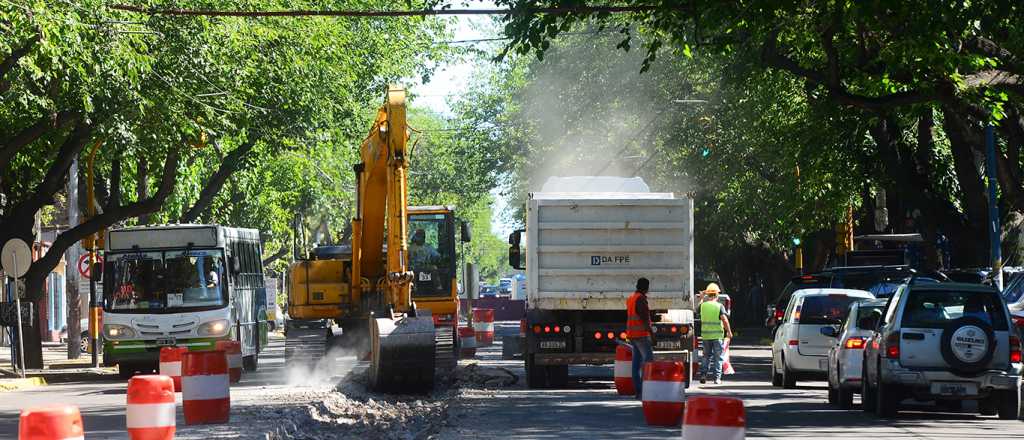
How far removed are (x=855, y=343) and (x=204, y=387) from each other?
27.8ft

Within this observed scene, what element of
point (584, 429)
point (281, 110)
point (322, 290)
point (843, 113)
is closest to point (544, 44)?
point (584, 429)

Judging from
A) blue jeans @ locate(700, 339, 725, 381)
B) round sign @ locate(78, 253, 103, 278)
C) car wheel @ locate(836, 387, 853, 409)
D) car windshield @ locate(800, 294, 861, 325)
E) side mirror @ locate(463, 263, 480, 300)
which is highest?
round sign @ locate(78, 253, 103, 278)

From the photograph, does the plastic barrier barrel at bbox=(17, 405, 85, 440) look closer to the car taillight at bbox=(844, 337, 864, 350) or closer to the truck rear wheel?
the car taillight at bbox=(844, 337, 864, 350)

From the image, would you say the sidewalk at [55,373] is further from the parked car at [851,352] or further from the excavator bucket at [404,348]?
the parked car at [851,352]

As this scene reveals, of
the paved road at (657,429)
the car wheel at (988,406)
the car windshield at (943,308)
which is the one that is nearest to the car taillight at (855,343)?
the paved road at (657,429)

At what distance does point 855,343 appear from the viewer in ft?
68.6

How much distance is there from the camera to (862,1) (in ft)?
60.4

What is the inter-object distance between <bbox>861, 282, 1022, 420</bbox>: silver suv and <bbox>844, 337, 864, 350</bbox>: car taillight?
7.18 ft

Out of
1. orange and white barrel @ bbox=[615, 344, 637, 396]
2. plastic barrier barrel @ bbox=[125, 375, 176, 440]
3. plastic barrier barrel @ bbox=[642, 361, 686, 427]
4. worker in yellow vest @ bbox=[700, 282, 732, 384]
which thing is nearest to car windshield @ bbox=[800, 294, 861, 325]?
worker in yellow vest @ bbox=[700, 282, 732, 384]

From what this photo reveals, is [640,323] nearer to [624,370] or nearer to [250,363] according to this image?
[624,370]

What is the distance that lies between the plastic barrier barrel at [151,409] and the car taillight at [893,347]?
839 cm

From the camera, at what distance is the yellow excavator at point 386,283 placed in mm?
21656

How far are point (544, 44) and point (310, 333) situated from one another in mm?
10625

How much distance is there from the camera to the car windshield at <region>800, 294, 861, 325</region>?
2509 centimetres
